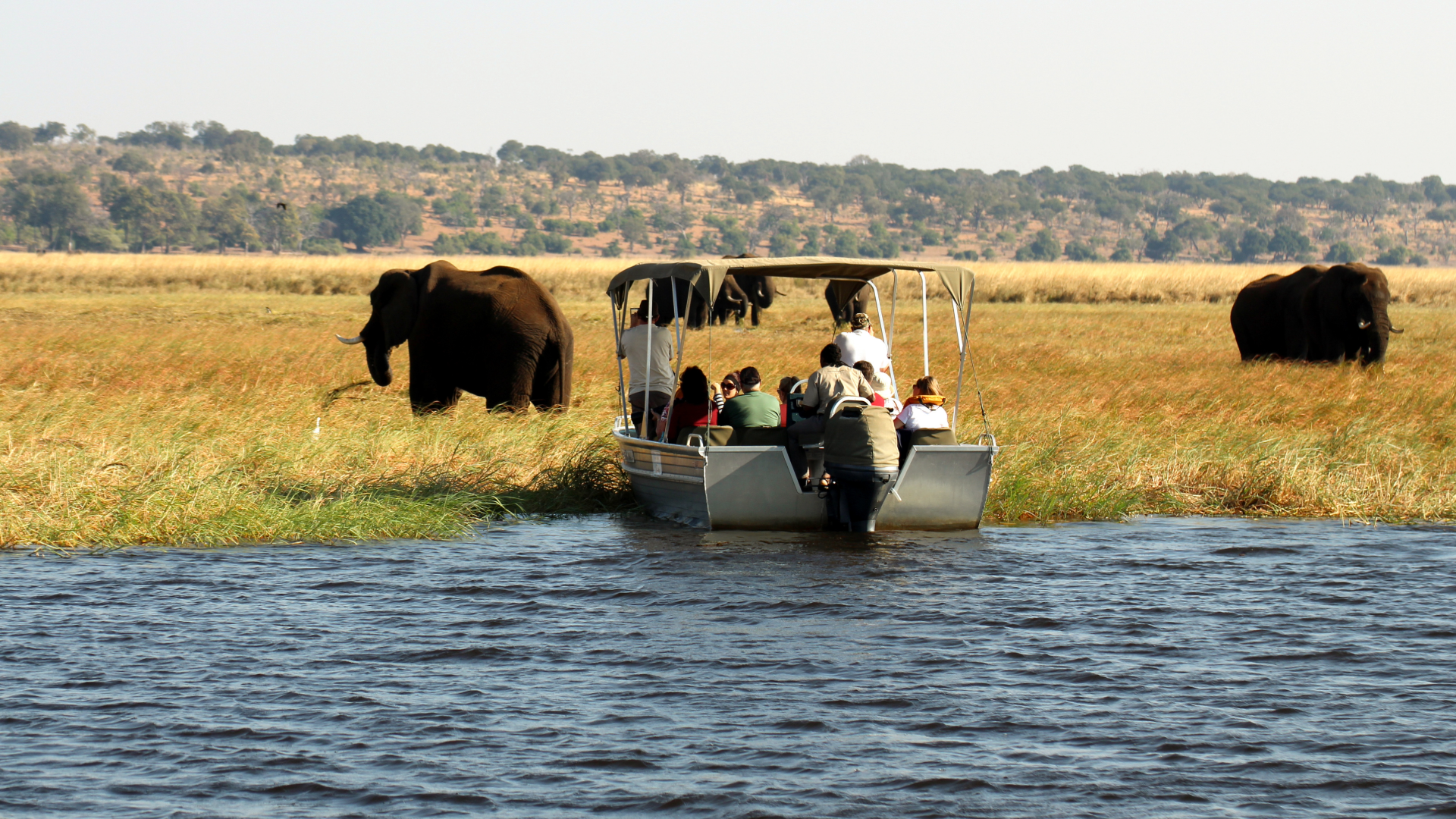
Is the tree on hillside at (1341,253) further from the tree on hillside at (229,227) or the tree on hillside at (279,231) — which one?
the tree on hillside at (229,227)

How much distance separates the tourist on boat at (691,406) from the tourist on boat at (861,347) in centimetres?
118

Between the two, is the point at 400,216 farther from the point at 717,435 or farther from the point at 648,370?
the point at 717,435

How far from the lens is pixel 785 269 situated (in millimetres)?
12562

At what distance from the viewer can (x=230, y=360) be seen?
22578mm

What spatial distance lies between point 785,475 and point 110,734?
18.7ft

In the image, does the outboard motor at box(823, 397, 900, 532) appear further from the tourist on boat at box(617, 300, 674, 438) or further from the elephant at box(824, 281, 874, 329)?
the elephant at box(824, 281, 874, 329)

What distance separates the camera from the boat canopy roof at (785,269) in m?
11.9

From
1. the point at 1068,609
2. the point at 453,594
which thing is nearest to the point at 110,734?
the point at 453,594

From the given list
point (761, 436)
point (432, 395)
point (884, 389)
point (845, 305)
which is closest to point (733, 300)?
point (432, 395)

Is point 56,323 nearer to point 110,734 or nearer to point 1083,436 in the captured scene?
point 1083,436

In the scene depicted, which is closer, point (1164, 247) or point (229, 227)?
point (229, 227)

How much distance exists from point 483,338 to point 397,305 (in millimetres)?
1467

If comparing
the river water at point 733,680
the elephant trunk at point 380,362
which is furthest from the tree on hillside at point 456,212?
the river water at point 733,680

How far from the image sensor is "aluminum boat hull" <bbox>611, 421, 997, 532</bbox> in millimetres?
11492
